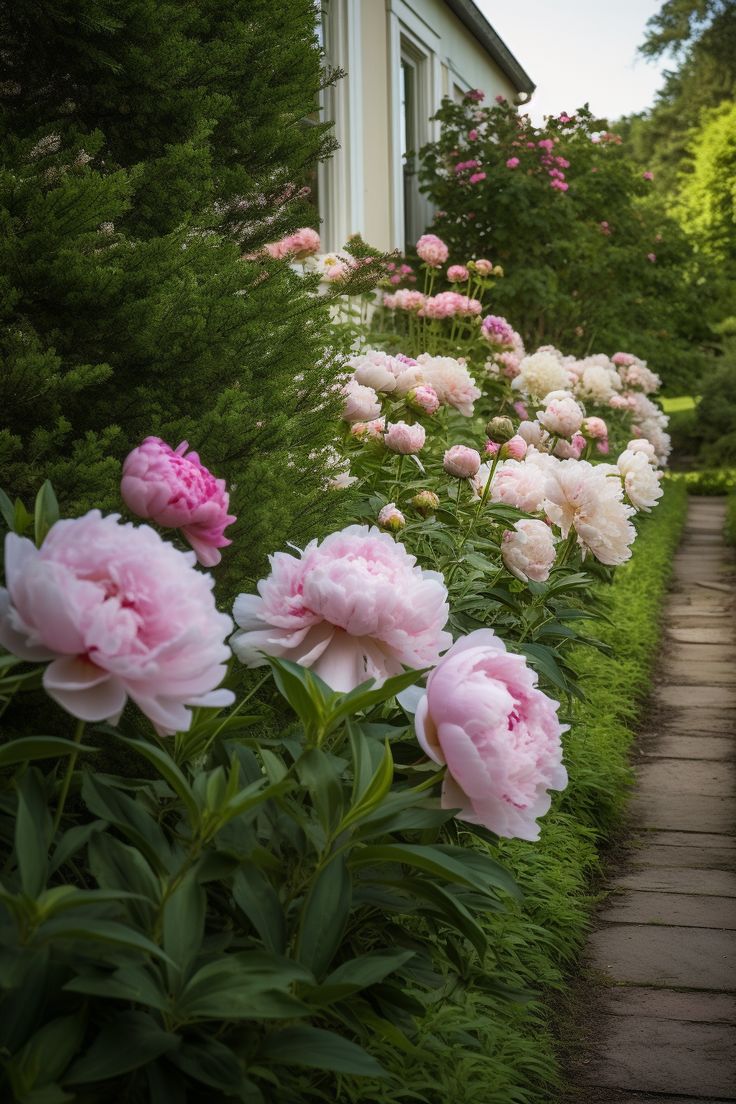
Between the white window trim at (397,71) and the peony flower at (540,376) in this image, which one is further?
the white window trim at (397,71)

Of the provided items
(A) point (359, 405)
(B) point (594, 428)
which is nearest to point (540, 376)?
(B) point (594, 428)

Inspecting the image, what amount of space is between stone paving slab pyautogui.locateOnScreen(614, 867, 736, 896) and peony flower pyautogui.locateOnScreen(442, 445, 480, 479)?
1123 mm

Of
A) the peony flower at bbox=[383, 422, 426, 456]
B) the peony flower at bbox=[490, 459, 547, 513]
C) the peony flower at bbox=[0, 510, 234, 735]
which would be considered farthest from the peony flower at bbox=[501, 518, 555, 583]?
the peony flower at bbox=[0, 510, 234, 735]

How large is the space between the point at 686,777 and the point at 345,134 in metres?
5.43

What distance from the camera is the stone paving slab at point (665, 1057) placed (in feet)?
6.77

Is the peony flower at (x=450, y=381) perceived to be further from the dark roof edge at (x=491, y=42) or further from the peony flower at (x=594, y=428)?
the dark roof edge at (x=491, y=42)

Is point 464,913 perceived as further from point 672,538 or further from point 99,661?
point 672,538

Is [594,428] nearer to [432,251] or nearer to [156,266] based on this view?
[156,266]

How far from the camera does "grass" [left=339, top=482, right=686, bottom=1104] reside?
1.86 metres

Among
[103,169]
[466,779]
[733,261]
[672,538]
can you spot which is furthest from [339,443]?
[733,261]

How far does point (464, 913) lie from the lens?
4.86 feet

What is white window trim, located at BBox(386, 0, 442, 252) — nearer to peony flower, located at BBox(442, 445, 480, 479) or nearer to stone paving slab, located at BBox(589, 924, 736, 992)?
peony flower, located at BBox(442, 445, 480, 479)

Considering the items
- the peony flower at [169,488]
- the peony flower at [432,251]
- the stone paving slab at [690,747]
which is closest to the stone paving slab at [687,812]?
the stone paving slab at [690,747]

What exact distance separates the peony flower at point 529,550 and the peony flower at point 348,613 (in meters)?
1.11
